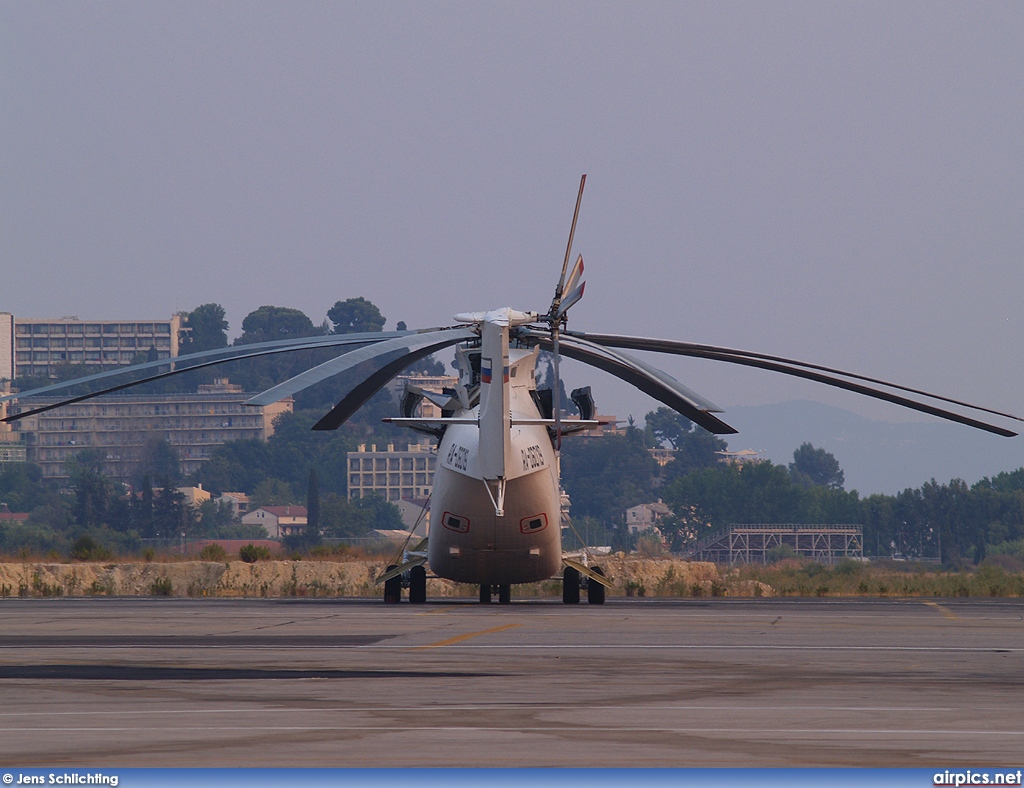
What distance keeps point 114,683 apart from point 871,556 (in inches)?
6321

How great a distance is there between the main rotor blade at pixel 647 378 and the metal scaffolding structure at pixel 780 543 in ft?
411

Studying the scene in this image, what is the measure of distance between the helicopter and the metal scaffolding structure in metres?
125

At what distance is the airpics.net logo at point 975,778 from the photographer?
315 inches

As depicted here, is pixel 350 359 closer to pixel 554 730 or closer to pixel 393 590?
pixel 393 590

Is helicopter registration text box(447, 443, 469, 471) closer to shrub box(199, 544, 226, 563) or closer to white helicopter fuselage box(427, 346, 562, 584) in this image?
white helicopter fuselage box(427, 346, 562, 584)

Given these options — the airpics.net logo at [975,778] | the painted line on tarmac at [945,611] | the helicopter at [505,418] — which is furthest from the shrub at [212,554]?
the airpics.net logo at [975,778]

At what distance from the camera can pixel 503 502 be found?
29.3 metres

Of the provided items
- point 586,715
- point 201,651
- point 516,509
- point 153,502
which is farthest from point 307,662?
point 153,502

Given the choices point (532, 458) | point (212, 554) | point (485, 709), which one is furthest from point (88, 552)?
point (485, 709)

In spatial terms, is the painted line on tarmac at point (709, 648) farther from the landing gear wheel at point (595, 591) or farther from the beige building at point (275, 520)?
the beige building at point (275, 520)

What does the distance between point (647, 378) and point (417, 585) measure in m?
8.10

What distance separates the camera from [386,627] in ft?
75.1

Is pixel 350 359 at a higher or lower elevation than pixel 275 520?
higher

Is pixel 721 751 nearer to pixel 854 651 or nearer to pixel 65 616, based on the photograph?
pixel 854 651
